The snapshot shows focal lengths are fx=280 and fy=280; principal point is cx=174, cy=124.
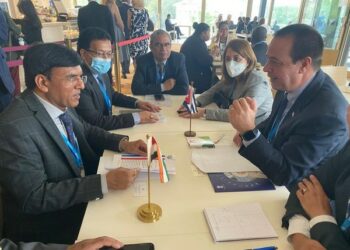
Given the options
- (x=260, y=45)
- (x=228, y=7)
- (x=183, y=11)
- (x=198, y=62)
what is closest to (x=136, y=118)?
(x=198, y=62)

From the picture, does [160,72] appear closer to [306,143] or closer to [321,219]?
[306,143]

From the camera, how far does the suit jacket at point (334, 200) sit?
949mm

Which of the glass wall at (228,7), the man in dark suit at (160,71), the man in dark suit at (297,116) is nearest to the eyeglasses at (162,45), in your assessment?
the man in dark suit at (160,71)

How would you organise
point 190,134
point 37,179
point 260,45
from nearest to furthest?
point 37,179 < point 190,134 < point 260,45

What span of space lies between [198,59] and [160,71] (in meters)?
1.26

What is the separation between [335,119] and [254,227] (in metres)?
0.67

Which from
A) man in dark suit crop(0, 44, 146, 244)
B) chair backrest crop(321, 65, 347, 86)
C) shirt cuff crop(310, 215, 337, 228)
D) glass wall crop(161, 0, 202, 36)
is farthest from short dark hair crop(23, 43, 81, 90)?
glass wall crop(161, 0, 202, 36)

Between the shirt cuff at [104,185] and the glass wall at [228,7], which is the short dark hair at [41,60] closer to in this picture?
the shirt cuff at [104,185]

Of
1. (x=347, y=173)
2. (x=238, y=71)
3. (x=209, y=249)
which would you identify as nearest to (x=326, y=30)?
(x=238, y=71)

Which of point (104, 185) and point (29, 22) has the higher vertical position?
point (29, 22)

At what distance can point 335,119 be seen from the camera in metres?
1.33

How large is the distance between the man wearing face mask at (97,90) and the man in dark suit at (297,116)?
93 centimetres

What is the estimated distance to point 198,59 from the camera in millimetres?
4285

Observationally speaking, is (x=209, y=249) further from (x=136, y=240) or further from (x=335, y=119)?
(x=335, y=119)
